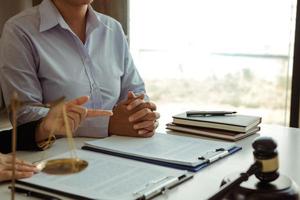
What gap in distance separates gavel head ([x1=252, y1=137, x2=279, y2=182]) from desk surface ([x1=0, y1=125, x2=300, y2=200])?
0.58 ft

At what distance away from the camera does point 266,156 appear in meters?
0.79

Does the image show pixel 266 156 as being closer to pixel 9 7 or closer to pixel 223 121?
pixel 223 121

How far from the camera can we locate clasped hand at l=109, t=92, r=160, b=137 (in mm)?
1406

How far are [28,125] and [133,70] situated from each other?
707 mm

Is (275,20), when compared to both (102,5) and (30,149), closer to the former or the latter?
(102,5)

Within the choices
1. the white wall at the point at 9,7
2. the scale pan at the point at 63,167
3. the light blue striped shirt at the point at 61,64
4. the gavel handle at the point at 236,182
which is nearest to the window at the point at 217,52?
the white wall at the point at 9,7

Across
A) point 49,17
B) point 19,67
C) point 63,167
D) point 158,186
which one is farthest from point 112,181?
point 49,17

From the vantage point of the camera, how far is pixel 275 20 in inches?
106

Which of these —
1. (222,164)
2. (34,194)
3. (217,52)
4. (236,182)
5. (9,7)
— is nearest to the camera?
(236,182)

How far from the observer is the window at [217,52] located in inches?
107

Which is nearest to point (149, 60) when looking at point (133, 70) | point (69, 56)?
point (133, 70)

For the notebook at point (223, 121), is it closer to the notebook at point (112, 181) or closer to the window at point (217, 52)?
the notebook at point (112, 181)

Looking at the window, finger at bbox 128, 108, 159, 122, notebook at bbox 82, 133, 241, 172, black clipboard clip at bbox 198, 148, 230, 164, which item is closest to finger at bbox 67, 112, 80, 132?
notebook at bbox 82, 133, 241, 172

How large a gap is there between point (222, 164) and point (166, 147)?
17 centimetres
